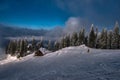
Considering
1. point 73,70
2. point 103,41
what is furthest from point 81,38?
point 73,70

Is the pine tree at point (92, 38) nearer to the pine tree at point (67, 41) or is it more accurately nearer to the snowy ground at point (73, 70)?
the pine tree at point (67, 41)

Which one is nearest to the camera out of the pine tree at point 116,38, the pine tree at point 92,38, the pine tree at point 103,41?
the pine tree at point 116,38

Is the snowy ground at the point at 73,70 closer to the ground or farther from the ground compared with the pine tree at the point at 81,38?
closer to the ground

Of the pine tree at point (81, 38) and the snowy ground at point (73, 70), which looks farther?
the pine tree at point (81, 38)

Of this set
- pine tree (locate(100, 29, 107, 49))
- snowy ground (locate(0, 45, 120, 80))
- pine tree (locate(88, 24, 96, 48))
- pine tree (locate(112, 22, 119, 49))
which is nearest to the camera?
snowy ground (locate(0, 45, 120, 80))

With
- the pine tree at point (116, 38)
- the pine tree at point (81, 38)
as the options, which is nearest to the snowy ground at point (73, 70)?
the pine tree at point (116, 38)

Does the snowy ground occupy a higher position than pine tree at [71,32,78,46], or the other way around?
pine tree at [71,32,78,46]

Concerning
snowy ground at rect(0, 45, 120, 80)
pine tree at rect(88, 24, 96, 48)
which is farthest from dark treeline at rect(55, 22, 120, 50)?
snowy ground at rect(0, 45, 120, 80)

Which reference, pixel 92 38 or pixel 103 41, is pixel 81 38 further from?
pixel 103 41

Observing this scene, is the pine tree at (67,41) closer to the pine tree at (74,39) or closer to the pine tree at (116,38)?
the pine tree at (74,39)

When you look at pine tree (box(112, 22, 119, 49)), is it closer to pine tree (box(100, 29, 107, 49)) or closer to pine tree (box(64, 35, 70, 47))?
pine tree (box(100, 29, 107, 49))

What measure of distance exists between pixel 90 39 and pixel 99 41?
4911mm

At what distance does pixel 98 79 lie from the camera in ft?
53.2

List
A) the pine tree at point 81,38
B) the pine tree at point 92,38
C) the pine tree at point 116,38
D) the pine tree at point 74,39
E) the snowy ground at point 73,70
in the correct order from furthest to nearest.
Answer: the pine tree at point 74,39
the pine tree at point 81,38
the pine tree at point 92,38
the pine tree at point 116,38
the snowy ground at point 73,70
